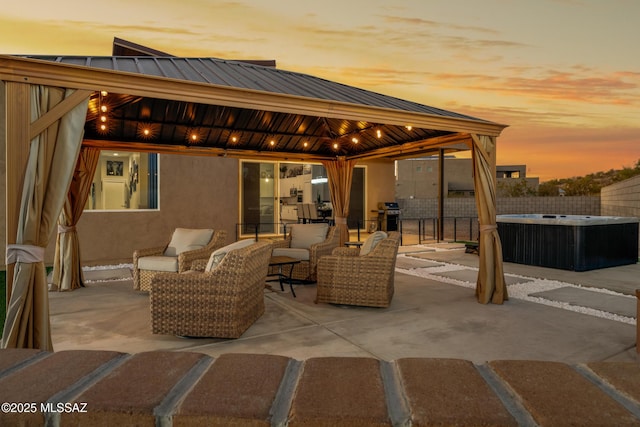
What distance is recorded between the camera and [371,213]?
48.5ft

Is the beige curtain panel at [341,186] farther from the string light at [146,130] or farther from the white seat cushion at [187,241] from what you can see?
the string light at [146,130]

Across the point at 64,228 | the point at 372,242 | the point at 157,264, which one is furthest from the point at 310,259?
the point at 64,228

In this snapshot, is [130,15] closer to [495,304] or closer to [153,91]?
[153,91]

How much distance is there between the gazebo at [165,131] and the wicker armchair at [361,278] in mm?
1397

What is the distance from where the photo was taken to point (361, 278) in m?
5.09

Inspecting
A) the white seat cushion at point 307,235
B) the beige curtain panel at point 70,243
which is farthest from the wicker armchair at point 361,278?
the beige curtain panel at point 70,243

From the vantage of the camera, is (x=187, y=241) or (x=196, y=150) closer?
(x=187, y=241)

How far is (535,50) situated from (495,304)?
817 cm

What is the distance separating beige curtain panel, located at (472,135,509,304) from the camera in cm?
546

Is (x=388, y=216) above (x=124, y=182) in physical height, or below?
below

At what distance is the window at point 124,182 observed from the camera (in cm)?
861

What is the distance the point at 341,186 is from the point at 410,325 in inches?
223

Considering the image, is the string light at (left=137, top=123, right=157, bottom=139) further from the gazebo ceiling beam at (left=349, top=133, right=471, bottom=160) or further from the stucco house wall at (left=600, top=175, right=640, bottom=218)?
the stucco house wall at (left=600, top=175, right=640, bottom=218)

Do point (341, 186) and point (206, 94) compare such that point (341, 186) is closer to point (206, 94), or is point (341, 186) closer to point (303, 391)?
point (206, 94)
